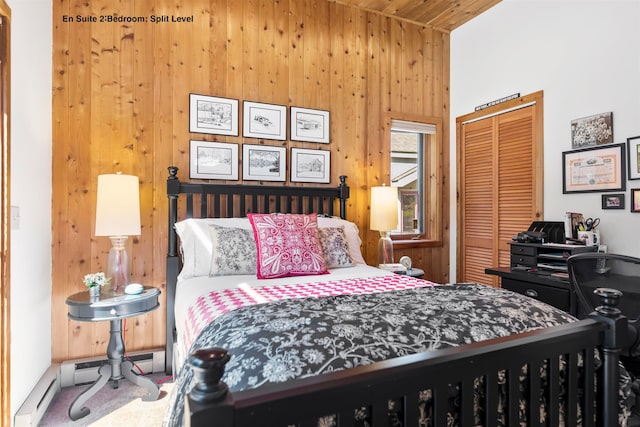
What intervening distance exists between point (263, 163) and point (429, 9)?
218 cm

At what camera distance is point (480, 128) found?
11.7ft

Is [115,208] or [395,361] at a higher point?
[115,208]

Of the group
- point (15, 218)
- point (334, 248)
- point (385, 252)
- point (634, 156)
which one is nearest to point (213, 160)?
point (334, 248)

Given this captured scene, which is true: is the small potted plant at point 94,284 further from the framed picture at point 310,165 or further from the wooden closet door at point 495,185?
the wooden closet door at point 495,185

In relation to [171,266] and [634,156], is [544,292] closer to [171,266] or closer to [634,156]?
[634,156]

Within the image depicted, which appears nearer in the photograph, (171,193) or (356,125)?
(171,193)

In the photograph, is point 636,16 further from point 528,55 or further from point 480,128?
point 480,128

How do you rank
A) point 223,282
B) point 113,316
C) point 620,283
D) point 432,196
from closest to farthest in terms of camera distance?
point 620,283 < point 113,316 < point 223,282 < point 432,196

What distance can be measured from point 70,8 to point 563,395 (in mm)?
3462

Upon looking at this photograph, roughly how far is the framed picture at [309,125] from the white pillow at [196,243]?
3.36 feet

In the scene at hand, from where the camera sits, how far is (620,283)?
1627 millimetres

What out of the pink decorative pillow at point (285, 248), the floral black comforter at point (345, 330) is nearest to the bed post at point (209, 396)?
the floral black comforter at point (345, 330)

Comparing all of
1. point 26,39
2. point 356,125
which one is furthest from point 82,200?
point 356,125

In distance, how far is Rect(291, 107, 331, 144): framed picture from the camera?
318 centimetres
